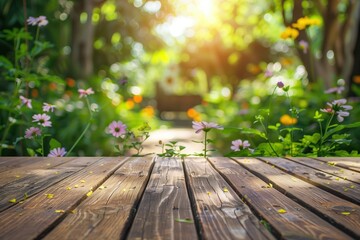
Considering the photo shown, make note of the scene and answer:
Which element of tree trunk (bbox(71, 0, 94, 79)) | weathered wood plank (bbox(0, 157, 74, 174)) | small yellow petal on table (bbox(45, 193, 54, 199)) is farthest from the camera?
tree trunk (bbox(71, 0, 94, 79))

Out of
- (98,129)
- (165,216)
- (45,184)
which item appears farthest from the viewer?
(98,129)

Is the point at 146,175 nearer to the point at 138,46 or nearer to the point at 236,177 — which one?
the point at 236,177

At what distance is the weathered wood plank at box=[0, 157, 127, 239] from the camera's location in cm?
114

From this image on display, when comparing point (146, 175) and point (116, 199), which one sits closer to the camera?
point (116, 199)

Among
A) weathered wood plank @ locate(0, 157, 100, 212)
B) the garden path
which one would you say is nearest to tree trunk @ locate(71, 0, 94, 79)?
the garden path

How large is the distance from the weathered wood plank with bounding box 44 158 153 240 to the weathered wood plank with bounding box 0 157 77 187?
404mm

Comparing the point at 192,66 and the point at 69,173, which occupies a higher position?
the point at 192,66

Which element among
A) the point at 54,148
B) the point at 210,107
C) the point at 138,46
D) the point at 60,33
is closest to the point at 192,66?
the point at 138,46

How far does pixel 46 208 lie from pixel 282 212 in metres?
0.69

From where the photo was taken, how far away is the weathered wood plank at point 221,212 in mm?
1116

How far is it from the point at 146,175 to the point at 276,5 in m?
7.24

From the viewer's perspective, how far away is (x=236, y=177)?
1.93 m

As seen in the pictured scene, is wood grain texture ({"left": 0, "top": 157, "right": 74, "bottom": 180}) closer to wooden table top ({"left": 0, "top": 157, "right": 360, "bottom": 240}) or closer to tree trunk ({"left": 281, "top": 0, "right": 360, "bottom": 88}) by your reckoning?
wooden table top ({"left": 0, "top": 157, "right": 360, "bottom": 240})

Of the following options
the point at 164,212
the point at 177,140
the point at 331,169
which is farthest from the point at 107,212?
the point at 177,140
